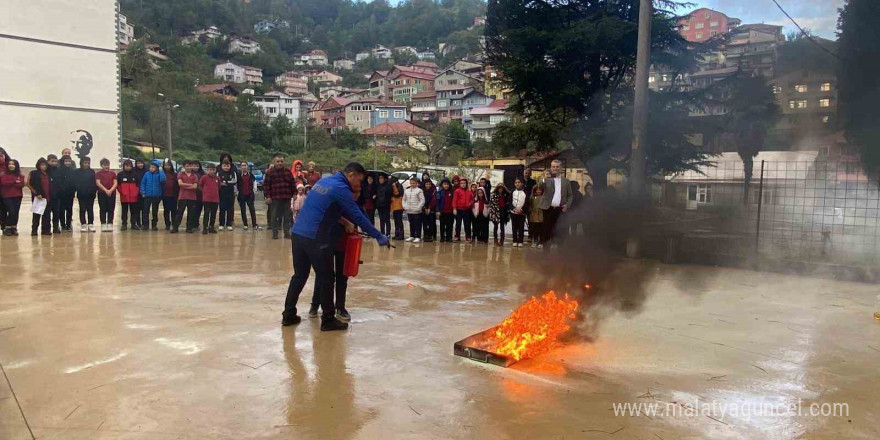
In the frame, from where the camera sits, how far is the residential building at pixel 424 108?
89250mm

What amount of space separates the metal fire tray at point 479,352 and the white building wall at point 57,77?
35674 mm

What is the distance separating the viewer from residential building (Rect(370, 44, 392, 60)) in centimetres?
14470

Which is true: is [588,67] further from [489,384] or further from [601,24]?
[489,384]

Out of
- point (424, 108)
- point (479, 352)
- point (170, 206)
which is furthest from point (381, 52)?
point (479, 352)

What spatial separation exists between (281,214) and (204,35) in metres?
127

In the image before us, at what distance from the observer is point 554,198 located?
990 cm

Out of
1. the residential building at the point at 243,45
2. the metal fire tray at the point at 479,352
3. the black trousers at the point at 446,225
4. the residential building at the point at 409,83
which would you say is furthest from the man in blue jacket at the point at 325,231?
the residential building at the point at 243,45

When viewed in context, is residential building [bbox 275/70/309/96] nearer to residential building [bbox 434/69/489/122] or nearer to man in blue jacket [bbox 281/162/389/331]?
residential building [bbox 434/69/489/122]

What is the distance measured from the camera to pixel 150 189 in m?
12.2

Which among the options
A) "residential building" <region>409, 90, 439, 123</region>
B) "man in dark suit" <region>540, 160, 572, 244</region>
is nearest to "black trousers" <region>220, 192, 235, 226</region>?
"man in dark suit" <region>540, 160, 572, 244</region>

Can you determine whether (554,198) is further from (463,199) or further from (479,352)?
(479,352)

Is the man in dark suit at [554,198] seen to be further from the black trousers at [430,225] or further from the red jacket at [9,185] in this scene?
the red jacket at [9,185]

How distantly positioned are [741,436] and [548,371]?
1.37m

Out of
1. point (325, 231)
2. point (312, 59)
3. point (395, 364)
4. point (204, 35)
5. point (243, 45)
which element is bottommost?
point (395, 364)
